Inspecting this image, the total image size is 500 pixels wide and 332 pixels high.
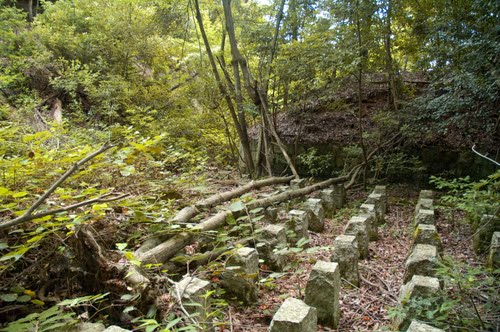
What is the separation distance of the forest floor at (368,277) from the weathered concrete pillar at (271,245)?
12 cm

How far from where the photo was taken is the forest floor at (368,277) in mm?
2217

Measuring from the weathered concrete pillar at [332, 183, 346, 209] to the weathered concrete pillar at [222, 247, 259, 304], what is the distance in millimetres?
3441

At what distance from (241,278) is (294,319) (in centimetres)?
78

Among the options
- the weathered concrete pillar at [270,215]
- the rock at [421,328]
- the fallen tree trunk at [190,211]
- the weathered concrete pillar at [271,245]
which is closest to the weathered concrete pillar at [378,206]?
the weathered concrete pillar at [270,215]

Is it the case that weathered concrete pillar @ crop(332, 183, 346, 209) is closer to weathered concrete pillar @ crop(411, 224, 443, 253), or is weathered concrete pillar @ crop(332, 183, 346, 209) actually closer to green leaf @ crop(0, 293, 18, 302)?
weathered concrete pillar @ crop(411, 224, 443, 253)

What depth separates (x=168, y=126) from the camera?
25.7 ft

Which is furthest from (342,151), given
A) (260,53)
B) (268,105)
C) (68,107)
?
(68,107)

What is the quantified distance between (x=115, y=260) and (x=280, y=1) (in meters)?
6.89

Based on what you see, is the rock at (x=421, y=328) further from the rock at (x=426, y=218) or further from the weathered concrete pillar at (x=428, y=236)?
the rock at (x=426, y=218)

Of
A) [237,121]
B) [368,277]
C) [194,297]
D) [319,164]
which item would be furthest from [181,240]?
[319,164]

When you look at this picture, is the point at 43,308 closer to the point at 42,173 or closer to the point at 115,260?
the point at 115,260

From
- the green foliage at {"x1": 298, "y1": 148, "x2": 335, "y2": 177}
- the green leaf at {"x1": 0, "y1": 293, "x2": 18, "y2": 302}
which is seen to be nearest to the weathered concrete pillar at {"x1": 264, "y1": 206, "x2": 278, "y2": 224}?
the green leaf at {"x1": 0, "y1": 293, "x2": 18, "y2": 302}

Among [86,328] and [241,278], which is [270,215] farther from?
[86,328]

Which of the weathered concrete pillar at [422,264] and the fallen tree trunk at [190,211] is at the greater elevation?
the fallen tree trunk at [190,211]
